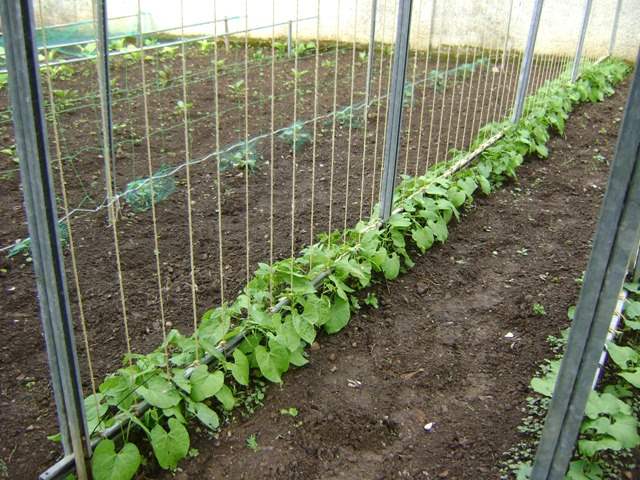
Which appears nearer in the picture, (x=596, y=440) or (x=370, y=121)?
(x=596, y=440)

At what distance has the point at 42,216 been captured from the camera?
71.2 inches

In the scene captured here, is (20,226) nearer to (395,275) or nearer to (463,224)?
(395,275)

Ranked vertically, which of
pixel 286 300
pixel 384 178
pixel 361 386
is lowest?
pixel 361 386

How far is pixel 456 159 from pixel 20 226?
279cm

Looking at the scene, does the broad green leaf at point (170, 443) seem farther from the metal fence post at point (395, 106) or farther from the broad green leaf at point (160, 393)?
the metal fence post at point (395, 106)

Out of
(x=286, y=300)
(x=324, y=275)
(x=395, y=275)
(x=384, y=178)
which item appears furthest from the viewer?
(x=384, y=178)

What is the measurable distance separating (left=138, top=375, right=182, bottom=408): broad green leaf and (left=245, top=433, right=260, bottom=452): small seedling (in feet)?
0.97

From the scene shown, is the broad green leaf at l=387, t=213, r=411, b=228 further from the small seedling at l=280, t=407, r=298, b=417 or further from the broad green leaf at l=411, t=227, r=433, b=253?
the small seedling at l=280, t=407, r=298, b=417

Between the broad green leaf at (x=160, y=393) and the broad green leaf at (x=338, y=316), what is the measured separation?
86 cm

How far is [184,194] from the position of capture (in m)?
4.21

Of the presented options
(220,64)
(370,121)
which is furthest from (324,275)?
(220,64)

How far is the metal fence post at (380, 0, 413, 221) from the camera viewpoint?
10.9 feet

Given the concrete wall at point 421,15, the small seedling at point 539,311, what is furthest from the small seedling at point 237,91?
the small seedling at point 539,311

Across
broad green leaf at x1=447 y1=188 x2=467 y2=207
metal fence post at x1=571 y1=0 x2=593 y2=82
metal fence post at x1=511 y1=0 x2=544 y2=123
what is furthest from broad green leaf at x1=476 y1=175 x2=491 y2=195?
metal fence post at x1=571 y1=0 x2=593 y2=82
